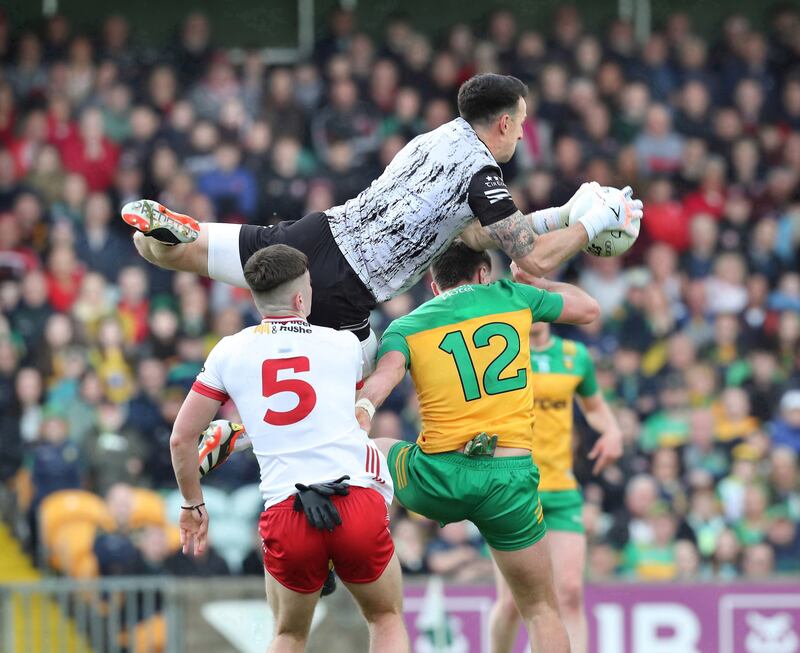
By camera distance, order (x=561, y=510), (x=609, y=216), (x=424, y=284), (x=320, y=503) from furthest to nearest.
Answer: (x=424, y=284), (x=561, y=510), (x=609, y=216), (x=320, y=503)

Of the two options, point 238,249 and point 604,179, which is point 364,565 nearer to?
point 238,249

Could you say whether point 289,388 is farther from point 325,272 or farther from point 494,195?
point 494,195

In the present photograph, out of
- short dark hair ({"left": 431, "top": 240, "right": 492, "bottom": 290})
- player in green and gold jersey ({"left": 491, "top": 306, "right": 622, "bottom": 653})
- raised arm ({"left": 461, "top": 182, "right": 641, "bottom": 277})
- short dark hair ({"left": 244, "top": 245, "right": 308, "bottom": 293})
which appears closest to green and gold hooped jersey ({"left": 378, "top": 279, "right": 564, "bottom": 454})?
short dark hair ({"left": 431, "top": 240, "right": 492, "bottom": 290})

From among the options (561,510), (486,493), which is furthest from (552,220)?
(561,510)

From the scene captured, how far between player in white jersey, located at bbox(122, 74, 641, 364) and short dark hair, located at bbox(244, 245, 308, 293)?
456mm

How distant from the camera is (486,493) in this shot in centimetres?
757

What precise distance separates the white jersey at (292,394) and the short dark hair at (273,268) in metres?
0.17

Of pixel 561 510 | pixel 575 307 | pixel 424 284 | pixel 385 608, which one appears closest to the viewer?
pixel 385 608

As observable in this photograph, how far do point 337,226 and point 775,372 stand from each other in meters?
8.34

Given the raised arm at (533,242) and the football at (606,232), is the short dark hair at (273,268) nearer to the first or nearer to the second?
the raised arm at (533,242)

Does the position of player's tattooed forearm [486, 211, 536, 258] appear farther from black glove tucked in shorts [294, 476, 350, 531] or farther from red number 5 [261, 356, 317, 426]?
black glove tucked in shorts [294, 476, 350, 531]

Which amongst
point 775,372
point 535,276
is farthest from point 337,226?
point 775,372

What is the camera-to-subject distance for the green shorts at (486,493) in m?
7.57

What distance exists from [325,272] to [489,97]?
116 centimetres
